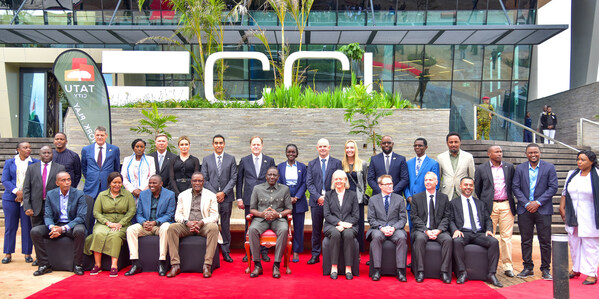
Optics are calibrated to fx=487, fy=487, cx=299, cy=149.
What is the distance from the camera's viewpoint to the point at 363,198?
711 centimetres

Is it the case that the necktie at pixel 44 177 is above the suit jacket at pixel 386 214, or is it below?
above

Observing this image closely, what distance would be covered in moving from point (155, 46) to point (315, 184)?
15064mm

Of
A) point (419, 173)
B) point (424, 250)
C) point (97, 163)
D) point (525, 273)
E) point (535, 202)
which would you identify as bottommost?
point (525, 273)

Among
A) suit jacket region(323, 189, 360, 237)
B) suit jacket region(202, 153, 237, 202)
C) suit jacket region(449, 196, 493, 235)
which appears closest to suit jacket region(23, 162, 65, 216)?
suit jacket region(202, 153, 237, 202)

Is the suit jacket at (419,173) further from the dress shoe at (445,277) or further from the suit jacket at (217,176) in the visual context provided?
the suit jacket at (217,176)

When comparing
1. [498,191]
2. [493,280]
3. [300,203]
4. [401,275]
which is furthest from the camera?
[300,203]

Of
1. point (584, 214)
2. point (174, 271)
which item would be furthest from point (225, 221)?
point (584, 214)

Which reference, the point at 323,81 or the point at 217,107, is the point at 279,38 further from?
the point at 217,107

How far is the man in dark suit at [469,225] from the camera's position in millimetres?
6137

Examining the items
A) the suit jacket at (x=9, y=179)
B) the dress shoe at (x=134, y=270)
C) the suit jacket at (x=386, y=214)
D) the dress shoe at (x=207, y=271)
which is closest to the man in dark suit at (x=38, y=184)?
the suit jacket at (x=9, y=179)

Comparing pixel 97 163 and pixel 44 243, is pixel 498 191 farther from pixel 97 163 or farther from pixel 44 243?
pixel 44 243

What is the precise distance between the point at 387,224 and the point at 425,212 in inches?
21.0

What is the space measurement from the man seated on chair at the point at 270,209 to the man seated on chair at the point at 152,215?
1.12 meters

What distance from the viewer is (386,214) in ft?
21.6
